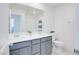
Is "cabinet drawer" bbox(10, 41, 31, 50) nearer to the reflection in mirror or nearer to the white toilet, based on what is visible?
the reflection in mirror

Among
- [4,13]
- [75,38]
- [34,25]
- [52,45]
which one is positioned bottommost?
[52,45]

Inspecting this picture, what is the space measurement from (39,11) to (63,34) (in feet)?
1.73

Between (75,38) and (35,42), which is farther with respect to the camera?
(35,42)

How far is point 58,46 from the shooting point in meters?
1.73

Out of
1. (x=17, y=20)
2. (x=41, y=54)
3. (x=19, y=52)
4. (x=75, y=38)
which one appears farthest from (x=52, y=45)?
(x=17, y=20)

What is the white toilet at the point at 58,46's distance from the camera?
1.70 meters

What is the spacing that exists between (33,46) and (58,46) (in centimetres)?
40

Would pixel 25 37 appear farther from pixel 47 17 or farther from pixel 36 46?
pixel 47 17

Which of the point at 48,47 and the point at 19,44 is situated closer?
the point at 19,44

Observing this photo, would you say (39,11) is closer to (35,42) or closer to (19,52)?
(35,42)

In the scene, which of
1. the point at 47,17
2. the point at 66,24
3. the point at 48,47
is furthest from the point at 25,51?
the point at 66,24

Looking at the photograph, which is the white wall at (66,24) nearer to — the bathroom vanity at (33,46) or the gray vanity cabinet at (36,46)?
the bathroom vanity at (33,46)

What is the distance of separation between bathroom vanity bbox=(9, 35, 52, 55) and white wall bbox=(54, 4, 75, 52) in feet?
0.65

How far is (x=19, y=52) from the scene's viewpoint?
1636mm
